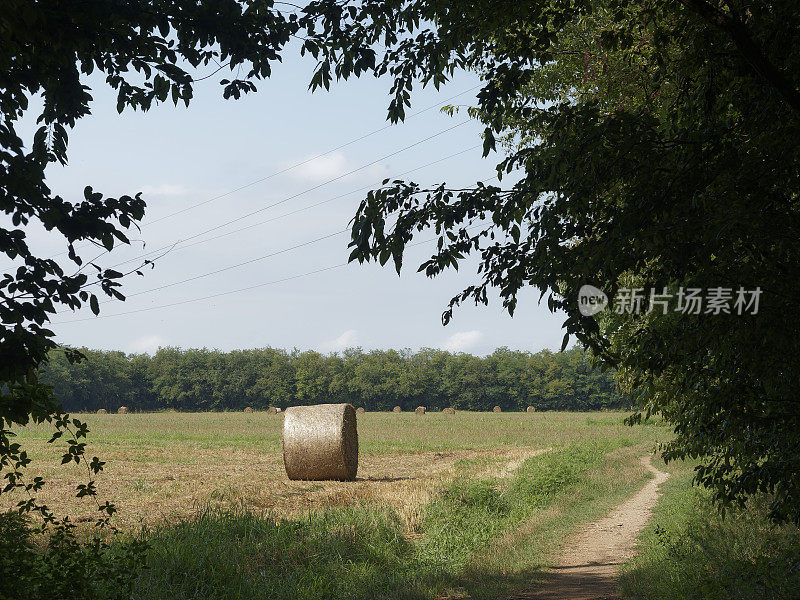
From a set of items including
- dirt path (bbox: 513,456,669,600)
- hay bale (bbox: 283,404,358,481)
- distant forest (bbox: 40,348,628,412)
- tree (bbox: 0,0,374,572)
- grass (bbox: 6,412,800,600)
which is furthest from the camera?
distant forest (bbox: 40,348,628,412)

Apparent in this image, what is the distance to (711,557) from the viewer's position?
8664mm

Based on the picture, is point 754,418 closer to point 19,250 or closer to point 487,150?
point 487,150

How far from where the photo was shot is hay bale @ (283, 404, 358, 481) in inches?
734

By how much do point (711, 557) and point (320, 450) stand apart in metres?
11.9

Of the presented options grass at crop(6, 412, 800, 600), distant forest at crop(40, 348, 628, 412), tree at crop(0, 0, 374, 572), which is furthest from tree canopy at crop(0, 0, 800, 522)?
distant forest at crop(40, 348, 628, 412)

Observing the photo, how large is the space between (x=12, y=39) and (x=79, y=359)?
228 centimetres

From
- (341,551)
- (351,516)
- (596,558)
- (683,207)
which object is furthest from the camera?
(351,516)

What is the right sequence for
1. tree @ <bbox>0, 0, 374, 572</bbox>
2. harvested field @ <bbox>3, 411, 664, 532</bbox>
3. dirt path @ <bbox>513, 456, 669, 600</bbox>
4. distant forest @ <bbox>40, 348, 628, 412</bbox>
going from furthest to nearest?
distant forest @ <bbox>40, 348, 628, 412</bbox> → harvested field @ <bbox>3, 411, 664, 532</bbox> → dirt path @ <bbox>513, 456, 669, 600</bbox> → tree @ <bbox>0, 0, 374, 572</bbox>

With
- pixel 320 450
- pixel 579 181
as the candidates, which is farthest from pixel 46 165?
pixel 320 450

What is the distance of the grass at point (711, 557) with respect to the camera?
20.7 feet

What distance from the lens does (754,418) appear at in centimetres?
624

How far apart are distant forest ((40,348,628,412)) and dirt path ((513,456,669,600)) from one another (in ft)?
285

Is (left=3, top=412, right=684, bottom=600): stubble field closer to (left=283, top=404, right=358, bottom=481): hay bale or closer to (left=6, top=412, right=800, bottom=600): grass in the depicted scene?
(left=6, top=412, right=800, bottom=600): grass

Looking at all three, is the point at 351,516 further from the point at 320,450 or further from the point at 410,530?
the point at 320,450
